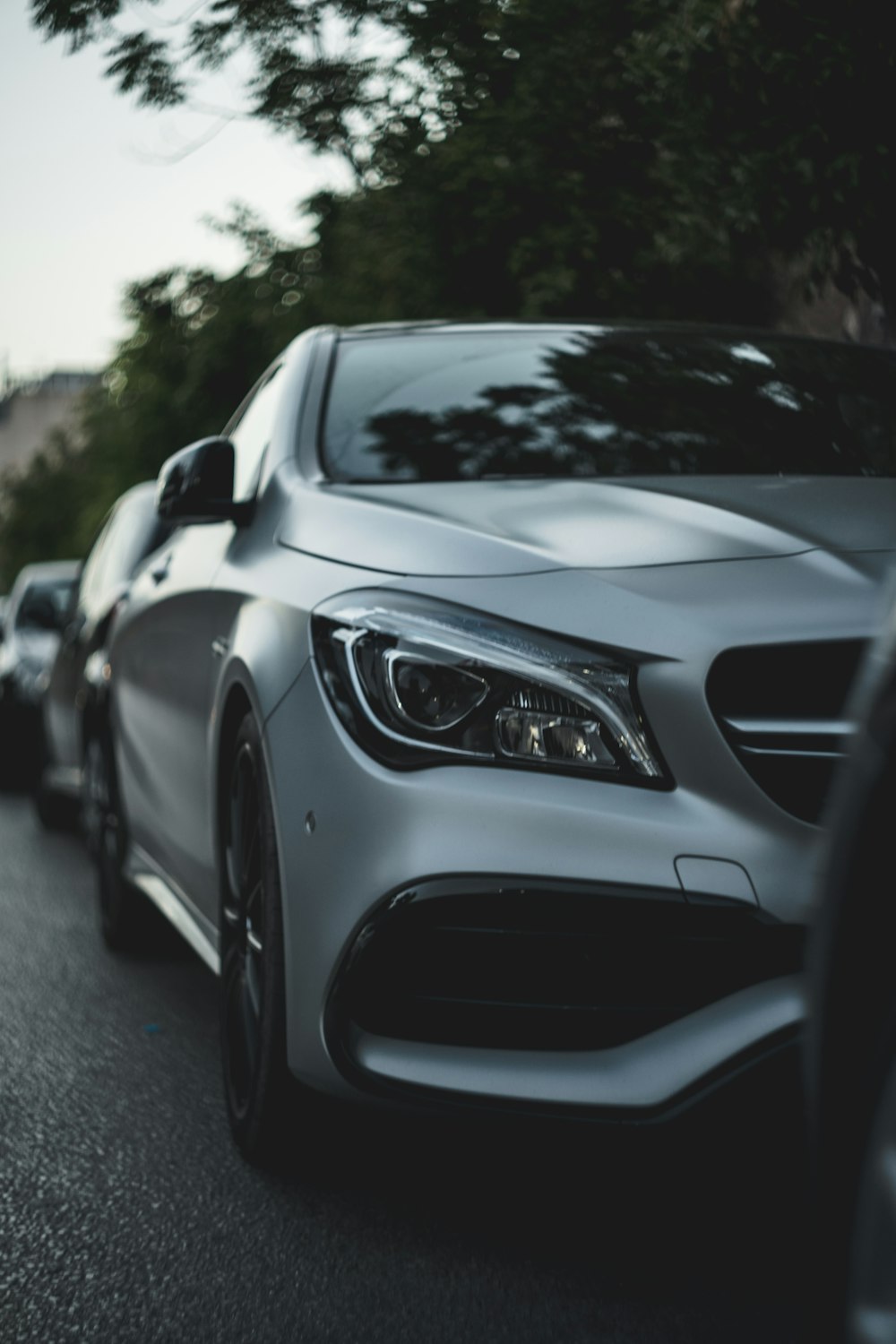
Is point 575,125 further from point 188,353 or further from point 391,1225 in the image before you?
point 188,353

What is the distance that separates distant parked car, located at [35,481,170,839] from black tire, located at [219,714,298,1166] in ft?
8.01

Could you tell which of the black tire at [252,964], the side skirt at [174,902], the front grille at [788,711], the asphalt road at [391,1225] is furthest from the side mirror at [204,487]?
the front grille at [788,711]

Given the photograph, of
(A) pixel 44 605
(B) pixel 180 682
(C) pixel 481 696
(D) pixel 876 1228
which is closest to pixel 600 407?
(B) pixel 180 682

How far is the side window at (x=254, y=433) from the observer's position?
433 centimetres

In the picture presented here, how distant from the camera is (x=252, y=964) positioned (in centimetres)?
348

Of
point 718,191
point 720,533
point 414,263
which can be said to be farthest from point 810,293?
point 720,533

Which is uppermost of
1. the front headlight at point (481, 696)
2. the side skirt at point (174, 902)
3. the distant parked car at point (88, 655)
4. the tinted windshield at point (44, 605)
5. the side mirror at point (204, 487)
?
the front headlight at point (481, 696)

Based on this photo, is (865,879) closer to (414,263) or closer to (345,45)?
(345,45)

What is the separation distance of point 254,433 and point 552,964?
2.26m

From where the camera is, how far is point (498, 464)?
390cm

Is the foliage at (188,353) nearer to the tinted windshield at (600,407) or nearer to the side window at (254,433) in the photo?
the side window at (254,433)

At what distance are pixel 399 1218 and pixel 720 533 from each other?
4.32 ft

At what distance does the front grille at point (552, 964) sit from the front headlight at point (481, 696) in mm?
214

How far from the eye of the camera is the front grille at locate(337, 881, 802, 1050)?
2.65m
